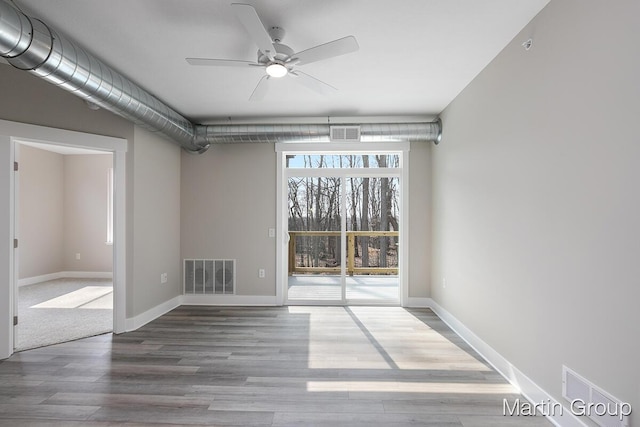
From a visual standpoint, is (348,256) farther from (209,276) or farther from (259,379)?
(259,379)

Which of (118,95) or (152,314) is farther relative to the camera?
(152,314)

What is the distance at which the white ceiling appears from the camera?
2.07 meters

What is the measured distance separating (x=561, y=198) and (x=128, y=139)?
13.3 feet

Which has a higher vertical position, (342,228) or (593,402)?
(342,228)

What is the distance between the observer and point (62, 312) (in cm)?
422

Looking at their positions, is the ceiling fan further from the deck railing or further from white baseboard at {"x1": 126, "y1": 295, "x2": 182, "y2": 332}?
white baseboard at {"x1": 126, "y1": 295, "x2": 182, "y2": 332}

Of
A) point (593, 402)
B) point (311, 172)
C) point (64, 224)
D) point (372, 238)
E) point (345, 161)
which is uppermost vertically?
point (345, 161)

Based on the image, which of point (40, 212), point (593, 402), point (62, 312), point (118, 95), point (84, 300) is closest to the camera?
point (593, 402)

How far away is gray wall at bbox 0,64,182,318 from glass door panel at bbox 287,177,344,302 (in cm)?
172

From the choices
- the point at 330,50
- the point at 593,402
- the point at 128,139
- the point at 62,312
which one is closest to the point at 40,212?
the point at 62,312

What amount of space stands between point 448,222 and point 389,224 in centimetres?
100

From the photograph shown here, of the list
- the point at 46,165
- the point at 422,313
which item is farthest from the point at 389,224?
the point at 46,165

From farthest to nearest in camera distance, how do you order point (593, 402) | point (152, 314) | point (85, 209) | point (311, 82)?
point (85, 209) → point (152, 314) → point (311, 82) → point (593, 402)

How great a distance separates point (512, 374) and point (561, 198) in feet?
4.76
